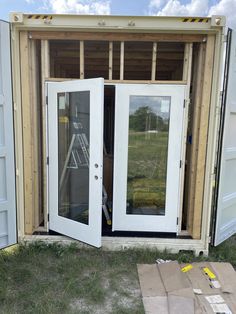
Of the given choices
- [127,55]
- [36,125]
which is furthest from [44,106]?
[127,55]

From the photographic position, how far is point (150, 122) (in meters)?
2.90

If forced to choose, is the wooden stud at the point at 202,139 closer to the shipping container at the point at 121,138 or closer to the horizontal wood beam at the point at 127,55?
the shipping container at the point at 121,138

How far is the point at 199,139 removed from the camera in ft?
8.96

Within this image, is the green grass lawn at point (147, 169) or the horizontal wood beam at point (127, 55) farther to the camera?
the horizontal wood beam at point (127, 55)

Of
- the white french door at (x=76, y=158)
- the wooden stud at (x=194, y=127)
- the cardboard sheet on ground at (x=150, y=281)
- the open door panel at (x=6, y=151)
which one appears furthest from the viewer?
the wooden stud at (x=194, y=127)

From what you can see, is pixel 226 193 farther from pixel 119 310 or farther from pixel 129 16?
pixel 129 16

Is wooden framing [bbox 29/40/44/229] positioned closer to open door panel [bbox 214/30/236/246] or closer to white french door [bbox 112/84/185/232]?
white french door [bbox 112/84/185/232]

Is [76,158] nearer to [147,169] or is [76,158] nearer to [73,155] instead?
[73,155]

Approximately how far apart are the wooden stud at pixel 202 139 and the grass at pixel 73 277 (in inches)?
17.8

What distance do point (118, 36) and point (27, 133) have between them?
Answer: 4.98 feet

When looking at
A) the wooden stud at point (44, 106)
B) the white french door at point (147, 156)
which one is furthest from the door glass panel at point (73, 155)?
the white french door at point (147, 156)

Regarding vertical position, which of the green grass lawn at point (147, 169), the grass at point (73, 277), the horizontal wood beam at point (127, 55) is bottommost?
the grass at point (73, 277)

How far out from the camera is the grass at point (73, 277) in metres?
2.02

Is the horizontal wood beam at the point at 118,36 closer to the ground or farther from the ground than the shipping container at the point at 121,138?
farther from the ground
